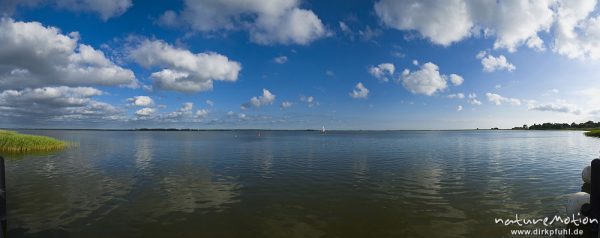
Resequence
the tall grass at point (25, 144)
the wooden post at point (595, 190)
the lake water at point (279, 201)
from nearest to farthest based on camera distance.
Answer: the wooden post at point (595, 190)
the lake water at point (279, 201)
the tall grass at point (25, 144)

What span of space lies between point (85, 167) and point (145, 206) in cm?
2137

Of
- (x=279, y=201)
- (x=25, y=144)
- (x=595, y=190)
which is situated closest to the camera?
(x=595, y=190)

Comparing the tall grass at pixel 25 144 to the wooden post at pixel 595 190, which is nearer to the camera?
the wooden post at pixel 595 190

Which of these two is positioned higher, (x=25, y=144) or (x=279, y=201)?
(x=25, y=144)

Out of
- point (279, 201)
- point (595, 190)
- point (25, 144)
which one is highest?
point (595, 190)

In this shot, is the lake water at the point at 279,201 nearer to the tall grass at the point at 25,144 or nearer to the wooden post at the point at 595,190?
the wooden post at the point at 595,190

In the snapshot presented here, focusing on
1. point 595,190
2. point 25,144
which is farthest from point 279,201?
point 25,144

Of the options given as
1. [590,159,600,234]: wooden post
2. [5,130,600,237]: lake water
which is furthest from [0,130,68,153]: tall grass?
[590,159,600,234]: wooden post

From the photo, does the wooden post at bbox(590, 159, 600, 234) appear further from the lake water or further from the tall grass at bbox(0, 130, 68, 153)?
the tall grass at bbox(0, 130, 68, 153)

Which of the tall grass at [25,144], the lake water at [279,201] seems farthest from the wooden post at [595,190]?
the tall grass at [25,144]

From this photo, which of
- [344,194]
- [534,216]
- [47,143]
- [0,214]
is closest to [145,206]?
[0,214]

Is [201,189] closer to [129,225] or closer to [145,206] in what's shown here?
[145,206]

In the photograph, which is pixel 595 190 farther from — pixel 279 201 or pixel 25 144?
pixel 25 144

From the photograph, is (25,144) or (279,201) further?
(25,144)
